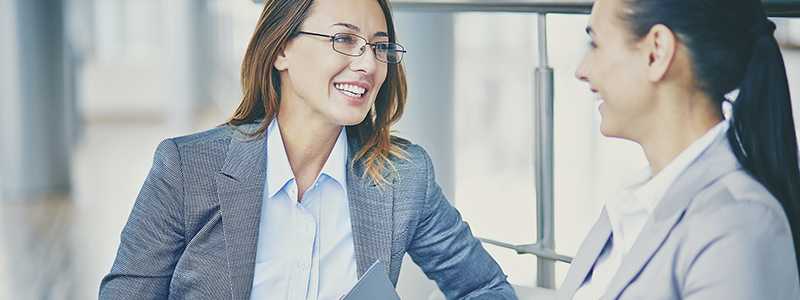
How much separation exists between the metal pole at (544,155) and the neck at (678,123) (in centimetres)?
41

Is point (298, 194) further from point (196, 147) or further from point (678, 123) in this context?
point (678, 123)

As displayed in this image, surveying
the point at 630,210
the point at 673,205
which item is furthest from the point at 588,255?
the point at 673,205

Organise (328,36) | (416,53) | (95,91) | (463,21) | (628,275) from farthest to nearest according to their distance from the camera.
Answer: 1. (95,91)
2. (463,21)
3. (416,53)
4. (328,36)
5. (628,275)

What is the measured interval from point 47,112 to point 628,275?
477cm

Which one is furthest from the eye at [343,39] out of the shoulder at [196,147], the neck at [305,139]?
the shoulder at [196,147]

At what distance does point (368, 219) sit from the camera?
1.77 metres

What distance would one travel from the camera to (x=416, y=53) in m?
2.09

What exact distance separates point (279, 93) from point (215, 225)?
0.20m

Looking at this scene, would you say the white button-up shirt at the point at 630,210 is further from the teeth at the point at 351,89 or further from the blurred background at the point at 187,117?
the teeth at the point at 351,89

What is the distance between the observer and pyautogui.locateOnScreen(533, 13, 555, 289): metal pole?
5.68 ft

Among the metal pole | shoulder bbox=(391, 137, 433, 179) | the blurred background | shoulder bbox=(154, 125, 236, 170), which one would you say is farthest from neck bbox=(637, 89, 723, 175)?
shoulder bbox=(154, 125, 236, 170)

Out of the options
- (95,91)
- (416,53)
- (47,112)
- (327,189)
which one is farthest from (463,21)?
(95,91)

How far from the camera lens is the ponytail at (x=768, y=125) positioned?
1226 mm

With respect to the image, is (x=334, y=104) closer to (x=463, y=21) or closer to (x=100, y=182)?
(x=463, y=21)
